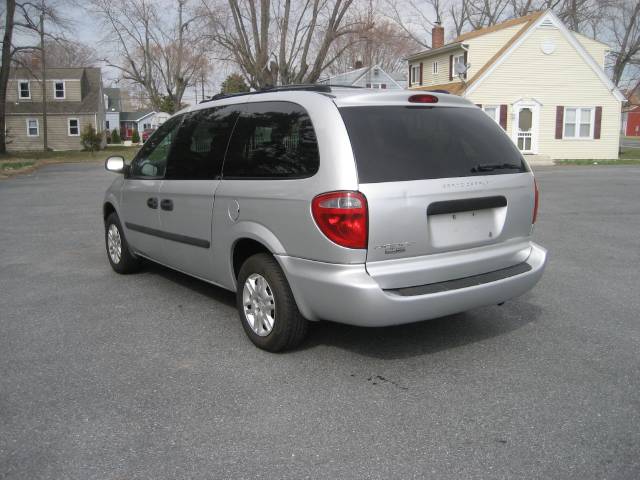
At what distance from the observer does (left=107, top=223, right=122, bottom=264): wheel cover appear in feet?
22.3

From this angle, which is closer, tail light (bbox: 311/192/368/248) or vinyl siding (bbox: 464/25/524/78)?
tail light (bbox: 311/192/368/248)

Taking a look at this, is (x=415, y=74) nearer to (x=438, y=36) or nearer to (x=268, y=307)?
(x=438, y=36)

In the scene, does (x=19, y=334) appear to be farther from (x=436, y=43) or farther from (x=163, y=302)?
(x=436, y=43)

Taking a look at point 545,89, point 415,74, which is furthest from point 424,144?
point 415,74

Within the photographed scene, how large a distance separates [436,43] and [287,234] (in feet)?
125

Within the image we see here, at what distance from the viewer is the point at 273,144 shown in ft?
14.4

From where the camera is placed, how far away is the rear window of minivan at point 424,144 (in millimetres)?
3941

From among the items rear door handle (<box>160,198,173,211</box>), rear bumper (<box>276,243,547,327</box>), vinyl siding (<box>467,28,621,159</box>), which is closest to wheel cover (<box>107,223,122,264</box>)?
rear door handle (<box>160,198,173,211</box>)

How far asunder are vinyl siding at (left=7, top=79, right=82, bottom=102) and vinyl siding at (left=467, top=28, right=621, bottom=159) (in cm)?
3454

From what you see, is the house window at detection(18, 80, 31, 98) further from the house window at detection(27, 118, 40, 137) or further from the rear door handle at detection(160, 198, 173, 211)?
the rear door handle at detection(160, 198, 173, 211)

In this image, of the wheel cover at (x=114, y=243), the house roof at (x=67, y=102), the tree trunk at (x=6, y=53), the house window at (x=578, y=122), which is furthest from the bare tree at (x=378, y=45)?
the wheel cover at (x=114, y=243)

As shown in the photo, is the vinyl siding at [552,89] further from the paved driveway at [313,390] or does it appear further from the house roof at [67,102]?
the house roof at [67,102]

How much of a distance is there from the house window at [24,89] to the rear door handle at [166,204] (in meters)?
52.3

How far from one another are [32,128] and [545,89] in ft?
126
